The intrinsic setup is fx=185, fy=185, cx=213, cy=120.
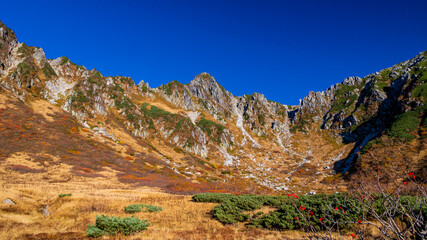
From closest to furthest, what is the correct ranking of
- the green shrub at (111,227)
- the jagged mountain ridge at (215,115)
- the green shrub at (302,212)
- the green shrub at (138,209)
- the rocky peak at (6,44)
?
the green shrub at (111,227) → the green shrub at (302,212) → the green shrub at (138,209) → the jagged mountain ridge at (215,115) → the rocky peak at (6,44)

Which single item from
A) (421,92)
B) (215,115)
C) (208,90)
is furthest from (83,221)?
(208,90)

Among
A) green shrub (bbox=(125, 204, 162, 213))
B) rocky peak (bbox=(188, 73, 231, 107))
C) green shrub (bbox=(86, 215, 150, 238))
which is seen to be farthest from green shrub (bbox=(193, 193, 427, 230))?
rocky peak (bbox=(188, 73, 231, 107))

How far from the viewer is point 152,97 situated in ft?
465

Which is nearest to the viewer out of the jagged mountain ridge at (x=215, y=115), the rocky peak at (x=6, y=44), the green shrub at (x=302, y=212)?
the green shrub at (x=302, y=212)

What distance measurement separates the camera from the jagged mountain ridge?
79.0 meters

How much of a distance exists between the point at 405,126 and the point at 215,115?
106729 mm

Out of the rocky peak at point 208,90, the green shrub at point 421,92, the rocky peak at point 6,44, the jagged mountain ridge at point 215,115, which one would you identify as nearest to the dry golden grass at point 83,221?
Answer: the jagged mountain ridge at point 215,115

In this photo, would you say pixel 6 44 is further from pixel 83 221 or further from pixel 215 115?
pixel 83 221

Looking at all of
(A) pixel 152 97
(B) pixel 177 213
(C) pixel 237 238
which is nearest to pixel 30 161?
(B) pixel 177 213

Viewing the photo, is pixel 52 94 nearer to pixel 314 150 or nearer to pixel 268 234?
pixel 268 234

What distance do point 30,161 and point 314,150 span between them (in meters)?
124

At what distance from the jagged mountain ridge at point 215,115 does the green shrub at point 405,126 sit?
13.6 meters

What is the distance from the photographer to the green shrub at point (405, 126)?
208 ft

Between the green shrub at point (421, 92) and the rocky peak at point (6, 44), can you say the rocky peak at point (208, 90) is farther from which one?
the green shrub at point (421, 92)
